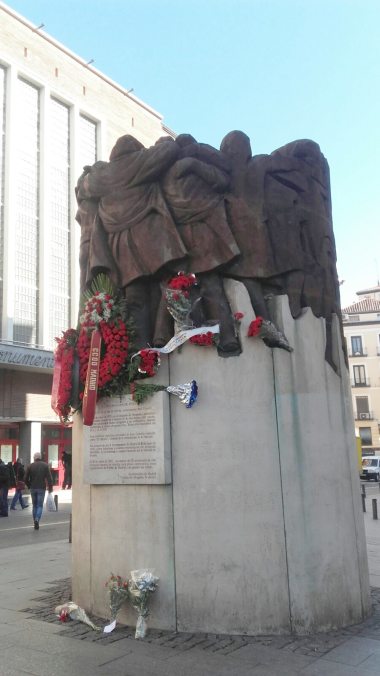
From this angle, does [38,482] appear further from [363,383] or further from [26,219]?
[363,383]

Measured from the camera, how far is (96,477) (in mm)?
6941

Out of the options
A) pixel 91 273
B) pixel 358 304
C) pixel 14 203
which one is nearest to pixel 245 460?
pixel 91 273

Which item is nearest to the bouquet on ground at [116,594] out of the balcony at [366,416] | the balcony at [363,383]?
the balcony at [366,416]

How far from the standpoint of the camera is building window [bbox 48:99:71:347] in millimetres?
31344

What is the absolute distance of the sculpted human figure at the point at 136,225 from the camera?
22.7ft

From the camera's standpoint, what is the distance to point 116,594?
20.7 ft

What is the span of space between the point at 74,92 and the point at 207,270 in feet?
102

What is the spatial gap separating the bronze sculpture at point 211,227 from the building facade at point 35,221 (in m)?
21.6

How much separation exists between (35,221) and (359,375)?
45.2m

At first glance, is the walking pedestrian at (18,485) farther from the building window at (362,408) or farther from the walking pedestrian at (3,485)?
the building window at (362,408)

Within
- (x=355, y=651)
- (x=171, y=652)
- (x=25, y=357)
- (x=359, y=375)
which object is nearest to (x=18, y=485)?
(x=25, y=357)

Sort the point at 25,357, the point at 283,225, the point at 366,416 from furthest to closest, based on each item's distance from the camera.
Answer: the point at 366,416
the point at 25,357
the point at 283,225

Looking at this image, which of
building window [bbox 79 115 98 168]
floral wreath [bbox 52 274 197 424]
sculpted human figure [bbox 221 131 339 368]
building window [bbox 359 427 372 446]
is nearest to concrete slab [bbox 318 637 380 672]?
floral wreath [bbox 52 274 197 424]

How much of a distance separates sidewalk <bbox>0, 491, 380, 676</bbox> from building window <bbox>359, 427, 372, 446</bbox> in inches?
2340
